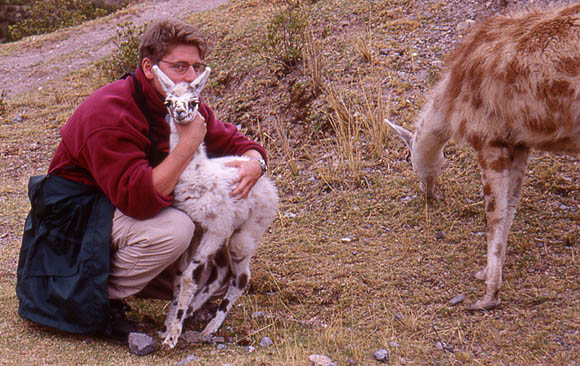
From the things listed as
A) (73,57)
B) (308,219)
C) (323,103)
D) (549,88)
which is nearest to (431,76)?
(323,103)

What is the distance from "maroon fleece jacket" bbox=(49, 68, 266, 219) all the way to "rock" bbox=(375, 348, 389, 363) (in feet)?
5.12

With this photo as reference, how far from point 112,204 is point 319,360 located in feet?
5.11

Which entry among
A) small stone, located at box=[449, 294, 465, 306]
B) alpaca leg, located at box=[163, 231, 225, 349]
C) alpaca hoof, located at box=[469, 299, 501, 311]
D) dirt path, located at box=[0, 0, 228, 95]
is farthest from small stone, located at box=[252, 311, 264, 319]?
dirt path, located at box=[0, 0, 228, 95]

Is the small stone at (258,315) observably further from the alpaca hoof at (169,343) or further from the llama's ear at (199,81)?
the llama's ear at (199,81)

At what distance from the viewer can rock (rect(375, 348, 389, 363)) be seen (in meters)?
3.52

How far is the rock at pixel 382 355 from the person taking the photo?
139 inches

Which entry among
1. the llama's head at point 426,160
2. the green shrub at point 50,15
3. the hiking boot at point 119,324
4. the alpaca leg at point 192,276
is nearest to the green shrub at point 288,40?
the llama's head at point 426,160

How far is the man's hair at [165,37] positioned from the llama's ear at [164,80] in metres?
0.22

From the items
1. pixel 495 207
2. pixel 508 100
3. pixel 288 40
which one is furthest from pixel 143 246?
pixel 288 40

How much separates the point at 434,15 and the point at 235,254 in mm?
5863

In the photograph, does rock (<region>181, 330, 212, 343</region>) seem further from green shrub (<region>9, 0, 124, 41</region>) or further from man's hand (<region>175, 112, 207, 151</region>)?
green shrub (<region>9, 0, 124, 41</region>)

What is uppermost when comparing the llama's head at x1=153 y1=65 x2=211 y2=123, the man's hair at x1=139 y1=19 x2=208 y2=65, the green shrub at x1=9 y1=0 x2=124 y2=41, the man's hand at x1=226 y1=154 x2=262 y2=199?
the man's hair at x1=139 y1=19 x2=208 y2=65

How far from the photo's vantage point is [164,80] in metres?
3.40

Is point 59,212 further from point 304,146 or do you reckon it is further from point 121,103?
point 304,146
